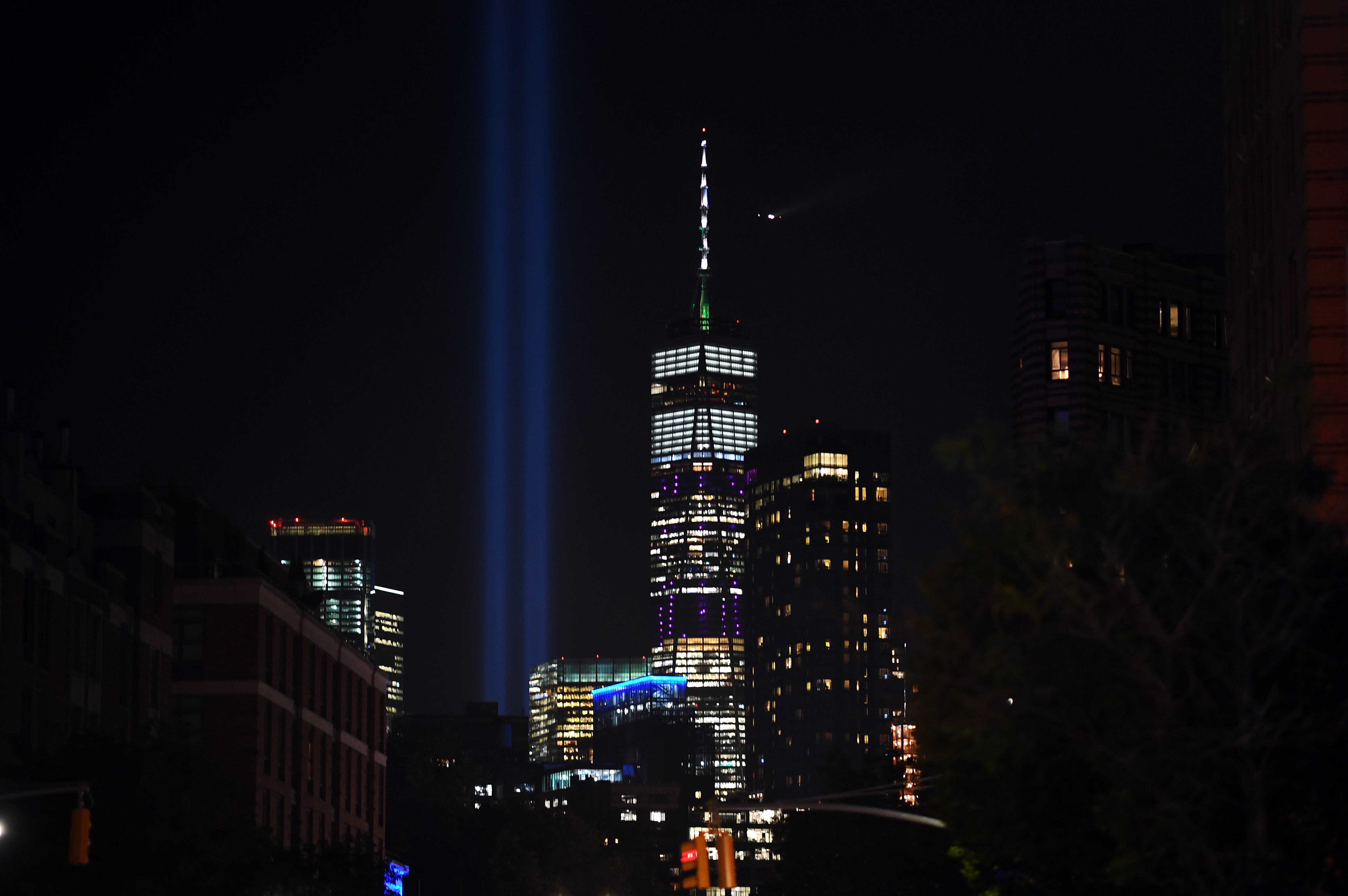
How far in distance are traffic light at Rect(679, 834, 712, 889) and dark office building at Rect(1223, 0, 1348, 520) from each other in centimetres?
1552

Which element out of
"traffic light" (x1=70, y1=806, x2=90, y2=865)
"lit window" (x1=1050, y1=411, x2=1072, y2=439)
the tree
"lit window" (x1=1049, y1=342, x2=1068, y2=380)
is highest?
"lit window" (x1=1049, y1=342, x2=1068, y2=380)

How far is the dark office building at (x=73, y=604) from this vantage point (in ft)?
203

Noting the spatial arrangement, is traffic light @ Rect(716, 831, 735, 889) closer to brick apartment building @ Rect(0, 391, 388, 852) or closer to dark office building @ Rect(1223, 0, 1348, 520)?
dark office building @ Rect(1223, 0, 1348, 520)

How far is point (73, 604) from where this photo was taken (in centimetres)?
6775

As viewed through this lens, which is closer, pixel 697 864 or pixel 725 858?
pixel 725 858

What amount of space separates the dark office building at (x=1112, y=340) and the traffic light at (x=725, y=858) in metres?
62.1

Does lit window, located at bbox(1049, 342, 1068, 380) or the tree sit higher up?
lit window, located at bbox(1049, 342, 1068, 380)

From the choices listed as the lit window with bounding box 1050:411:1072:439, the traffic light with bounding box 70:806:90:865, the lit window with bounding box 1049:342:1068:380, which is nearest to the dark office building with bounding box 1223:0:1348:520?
the traffic light with bounding box 70:806:90:865

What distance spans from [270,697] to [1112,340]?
1896 inches

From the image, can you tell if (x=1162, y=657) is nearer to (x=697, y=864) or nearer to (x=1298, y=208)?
(x=697, y=864)

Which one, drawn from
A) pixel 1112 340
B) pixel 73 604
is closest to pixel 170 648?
pixel 73 604

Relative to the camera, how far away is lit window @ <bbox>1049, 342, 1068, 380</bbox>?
102 metres

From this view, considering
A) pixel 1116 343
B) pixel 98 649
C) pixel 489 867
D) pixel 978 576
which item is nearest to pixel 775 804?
pixel 978 576

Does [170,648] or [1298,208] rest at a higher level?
[1298,208]
